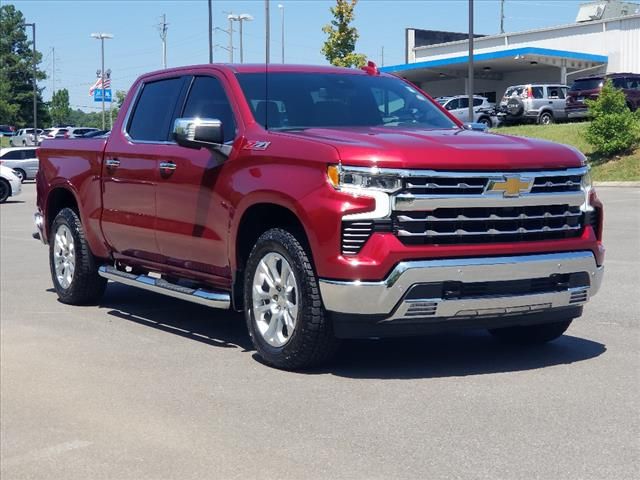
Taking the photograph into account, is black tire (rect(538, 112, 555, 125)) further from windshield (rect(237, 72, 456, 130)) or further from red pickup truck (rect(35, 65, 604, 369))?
windshield (rect(237, 72, 456, 130))

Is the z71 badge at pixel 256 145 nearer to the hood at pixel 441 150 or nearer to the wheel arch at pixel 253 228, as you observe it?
the hood at pixel 441 150

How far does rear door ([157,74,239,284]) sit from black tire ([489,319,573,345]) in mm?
2096

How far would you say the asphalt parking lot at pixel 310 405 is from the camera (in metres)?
4.66

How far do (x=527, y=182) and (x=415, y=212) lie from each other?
795 mm

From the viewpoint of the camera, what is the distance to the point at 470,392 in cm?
590

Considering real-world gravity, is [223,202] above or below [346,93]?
below

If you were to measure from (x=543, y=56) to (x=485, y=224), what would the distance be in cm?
4643

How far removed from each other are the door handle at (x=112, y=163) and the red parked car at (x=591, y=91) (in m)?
32.3

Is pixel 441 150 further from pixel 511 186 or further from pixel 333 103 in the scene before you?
pixel 333 103

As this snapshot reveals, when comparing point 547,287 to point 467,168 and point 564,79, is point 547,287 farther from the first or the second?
point 564,79

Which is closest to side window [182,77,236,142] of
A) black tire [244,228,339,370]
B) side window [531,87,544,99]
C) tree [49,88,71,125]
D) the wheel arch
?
the wheel arch

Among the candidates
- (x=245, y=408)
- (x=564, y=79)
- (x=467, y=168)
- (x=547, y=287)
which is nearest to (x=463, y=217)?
(x=467, y=168)

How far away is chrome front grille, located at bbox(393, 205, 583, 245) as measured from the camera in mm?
5926

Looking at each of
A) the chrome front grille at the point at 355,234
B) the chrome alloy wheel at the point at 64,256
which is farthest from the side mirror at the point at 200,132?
the chrome alloy wheel at the point at 64,256
